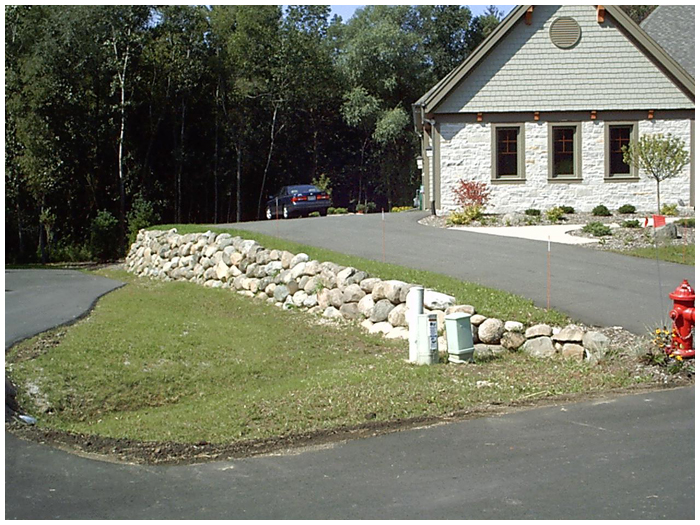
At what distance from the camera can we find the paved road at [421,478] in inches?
214

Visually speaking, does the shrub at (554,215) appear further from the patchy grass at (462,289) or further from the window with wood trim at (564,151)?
the patchy grass at (462,289)

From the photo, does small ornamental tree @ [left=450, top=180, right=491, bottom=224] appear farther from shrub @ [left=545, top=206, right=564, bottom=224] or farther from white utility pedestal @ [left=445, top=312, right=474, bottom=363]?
white utility pedestal @ [left=445, top=312, right=474, bottom=363]

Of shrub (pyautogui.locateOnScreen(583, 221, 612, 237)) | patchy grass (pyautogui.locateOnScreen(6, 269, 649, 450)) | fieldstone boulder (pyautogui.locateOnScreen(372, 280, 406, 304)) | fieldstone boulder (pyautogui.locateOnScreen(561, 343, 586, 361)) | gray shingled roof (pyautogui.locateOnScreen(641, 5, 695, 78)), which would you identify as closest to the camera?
patchy grass (pyautogui.locateOnScreen(6, 269, 649, 450))

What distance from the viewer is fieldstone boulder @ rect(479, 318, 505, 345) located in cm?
1124

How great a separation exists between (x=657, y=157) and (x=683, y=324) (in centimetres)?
1518

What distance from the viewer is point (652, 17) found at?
32.5 metres

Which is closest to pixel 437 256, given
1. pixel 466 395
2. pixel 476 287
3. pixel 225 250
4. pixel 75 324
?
pixel 476 287

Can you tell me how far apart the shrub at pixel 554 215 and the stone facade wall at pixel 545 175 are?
1341 mm

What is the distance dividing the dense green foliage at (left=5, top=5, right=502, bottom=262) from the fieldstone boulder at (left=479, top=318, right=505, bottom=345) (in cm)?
2103

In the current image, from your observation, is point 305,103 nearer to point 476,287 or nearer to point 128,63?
point 128,63

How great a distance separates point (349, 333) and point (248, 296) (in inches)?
181

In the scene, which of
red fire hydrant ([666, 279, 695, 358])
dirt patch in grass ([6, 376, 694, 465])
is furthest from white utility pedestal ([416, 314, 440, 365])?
red fire hydrant ([666, 279, 695, 358])

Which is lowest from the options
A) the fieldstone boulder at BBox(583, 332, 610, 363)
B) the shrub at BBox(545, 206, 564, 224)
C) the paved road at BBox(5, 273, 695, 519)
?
the paved road at BBox(5, 273, 695, 519)

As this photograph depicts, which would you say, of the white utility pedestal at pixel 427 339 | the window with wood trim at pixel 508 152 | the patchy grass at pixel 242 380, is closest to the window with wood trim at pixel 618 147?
the window with wood trim at pixel 508 152
